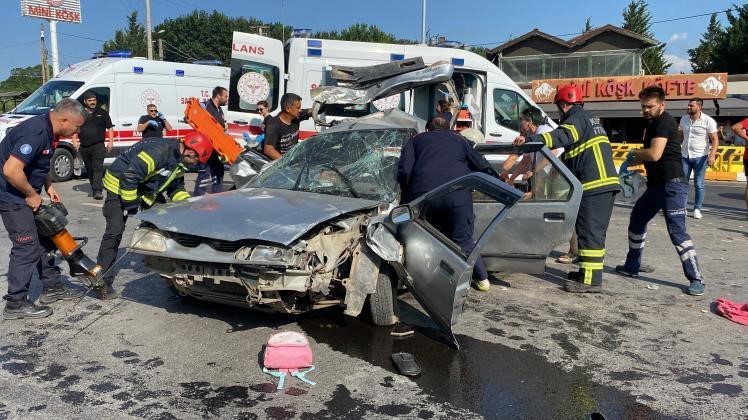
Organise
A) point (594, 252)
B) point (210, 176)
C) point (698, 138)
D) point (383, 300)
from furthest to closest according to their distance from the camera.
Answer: point (698, 138)
point (210, 176)
point (594, 252)
point (383, 300)

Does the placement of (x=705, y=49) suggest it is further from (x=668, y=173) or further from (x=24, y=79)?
(x=24, y=79)

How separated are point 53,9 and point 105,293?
140ft

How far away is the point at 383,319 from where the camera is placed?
4457 millimetres

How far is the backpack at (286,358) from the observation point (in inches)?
147

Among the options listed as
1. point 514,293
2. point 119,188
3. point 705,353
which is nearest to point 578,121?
point 514,293

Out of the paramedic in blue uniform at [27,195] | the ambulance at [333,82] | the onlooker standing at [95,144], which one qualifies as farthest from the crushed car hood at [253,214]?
the onlooker standing at [95,144]

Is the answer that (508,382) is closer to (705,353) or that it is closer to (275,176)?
(705,353)

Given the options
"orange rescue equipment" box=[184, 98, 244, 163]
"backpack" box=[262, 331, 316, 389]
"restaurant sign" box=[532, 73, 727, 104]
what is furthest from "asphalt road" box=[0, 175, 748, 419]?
"restaurant sign" box=[532, 73, 727, 104]

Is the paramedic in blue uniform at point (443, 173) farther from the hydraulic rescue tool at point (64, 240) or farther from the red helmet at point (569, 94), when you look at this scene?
the hydraulic rescue tool at point (64, 240)

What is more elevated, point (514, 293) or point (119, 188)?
point (119, 188)

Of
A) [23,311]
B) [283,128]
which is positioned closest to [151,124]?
[283,128]

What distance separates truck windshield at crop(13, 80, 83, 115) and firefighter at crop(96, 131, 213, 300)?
8.82m

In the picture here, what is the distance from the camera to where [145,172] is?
16.4ft

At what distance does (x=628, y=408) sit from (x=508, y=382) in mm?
690
